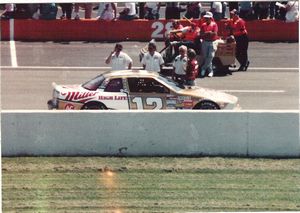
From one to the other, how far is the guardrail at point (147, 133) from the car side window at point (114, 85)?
271 centimetres

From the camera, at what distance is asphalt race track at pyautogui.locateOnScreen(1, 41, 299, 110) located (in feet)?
56.8

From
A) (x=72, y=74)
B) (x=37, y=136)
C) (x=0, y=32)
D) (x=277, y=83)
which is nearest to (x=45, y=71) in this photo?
(x=72, y=74)

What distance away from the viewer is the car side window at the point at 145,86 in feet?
47.6

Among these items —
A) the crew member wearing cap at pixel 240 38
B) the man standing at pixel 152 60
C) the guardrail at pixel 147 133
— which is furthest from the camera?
the crew member wearing cap at pixel 240 38

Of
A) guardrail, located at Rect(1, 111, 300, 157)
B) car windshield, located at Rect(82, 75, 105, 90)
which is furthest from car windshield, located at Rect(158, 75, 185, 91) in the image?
guardrail, located at Rect(1, 111, 300, 157)

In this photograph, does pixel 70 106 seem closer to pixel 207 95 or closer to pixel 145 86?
pixel 145 86

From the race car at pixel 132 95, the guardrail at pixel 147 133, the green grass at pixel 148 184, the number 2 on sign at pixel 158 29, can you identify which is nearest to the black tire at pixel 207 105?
the race car at pixel 132 95

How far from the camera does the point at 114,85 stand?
1454cm

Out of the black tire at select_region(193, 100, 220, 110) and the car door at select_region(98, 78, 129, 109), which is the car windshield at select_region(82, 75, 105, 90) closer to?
the car door at select_region(98, 78, 129, 109)

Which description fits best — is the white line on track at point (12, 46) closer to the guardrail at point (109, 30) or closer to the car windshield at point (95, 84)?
the guardrail at point (109, 30)

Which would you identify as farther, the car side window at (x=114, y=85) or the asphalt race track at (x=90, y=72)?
the asphalt race track at (x=90, y=72)

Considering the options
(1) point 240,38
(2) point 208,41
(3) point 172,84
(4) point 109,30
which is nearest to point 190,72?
(3) point 172,84

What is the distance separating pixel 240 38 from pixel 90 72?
156 inches

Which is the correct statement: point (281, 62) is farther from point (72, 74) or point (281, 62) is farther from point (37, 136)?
point (37, 136)
